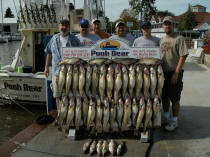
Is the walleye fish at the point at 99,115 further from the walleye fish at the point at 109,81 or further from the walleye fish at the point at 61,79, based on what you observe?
the walleye fish at the point at 61,79

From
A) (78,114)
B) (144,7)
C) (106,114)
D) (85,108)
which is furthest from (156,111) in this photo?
(144,7)

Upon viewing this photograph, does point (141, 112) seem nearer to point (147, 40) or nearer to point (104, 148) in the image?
point (104, 148)

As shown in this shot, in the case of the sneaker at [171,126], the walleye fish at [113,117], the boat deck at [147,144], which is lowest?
the boat deck at [147,144]

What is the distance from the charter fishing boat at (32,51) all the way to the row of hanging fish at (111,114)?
13.0 feet

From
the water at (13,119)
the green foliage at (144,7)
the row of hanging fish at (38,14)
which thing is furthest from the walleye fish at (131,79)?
the green foliage at (144,7)

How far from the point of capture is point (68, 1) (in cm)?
894

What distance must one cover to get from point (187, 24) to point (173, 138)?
199 ft

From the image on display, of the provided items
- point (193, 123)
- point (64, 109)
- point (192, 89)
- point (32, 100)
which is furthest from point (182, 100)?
point (32, 100)

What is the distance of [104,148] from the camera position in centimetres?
366

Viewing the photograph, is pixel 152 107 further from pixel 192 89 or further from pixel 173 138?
pixel 192 89

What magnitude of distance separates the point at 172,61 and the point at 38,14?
5961mm

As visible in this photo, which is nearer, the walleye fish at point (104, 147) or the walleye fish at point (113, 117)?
the walleye fish at point (104, 147)

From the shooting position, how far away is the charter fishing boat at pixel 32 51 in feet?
26.1

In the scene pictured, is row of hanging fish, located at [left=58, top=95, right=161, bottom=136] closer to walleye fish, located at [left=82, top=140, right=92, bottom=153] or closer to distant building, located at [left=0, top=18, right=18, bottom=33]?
walleye fish, located at [left=82, top=140, right=92, bottom=153]
